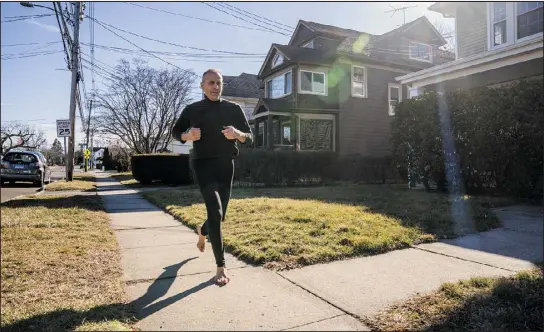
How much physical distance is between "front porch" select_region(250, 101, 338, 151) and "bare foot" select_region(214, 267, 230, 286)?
15.1 m

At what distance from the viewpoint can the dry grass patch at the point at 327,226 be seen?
3816mm

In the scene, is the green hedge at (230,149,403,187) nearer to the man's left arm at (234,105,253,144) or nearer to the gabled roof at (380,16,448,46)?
the man's left arm at (234,105,253,144)

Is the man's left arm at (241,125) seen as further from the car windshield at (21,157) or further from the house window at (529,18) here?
the house window at (529,18)

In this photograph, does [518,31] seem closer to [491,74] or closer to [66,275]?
[491,74]

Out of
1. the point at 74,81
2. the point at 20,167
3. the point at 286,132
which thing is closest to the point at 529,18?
the point at 286,132

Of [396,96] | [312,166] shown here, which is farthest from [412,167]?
[396,96]

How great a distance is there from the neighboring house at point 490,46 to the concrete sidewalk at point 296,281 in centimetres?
584

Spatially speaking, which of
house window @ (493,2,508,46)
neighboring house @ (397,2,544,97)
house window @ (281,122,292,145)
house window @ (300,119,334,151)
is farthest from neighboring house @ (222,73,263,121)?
house window @ (493,2,508,46)

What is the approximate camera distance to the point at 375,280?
3.03 m

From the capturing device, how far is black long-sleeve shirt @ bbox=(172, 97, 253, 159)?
294 cm

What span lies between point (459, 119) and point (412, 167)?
1.89 metres

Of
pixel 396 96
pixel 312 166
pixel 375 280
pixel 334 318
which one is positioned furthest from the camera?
pixel 396 96

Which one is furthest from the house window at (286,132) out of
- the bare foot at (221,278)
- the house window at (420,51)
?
the bare foot at (221,278)

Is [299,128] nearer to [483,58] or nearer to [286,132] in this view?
[286,132]
